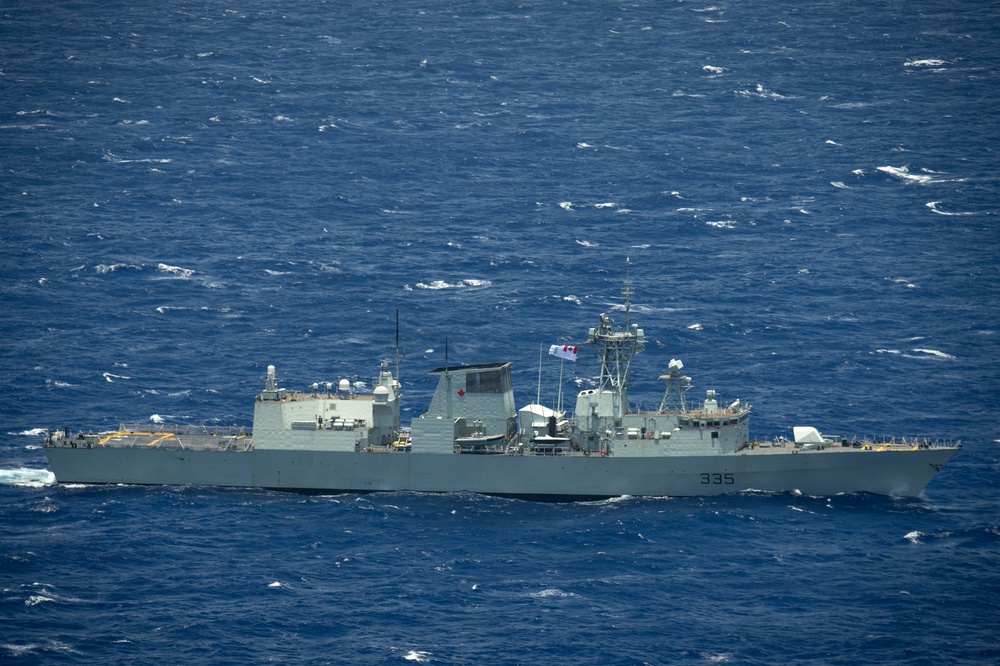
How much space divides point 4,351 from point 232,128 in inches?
1557

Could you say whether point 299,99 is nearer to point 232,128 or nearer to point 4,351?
point 232,128

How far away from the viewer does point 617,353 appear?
8425cm

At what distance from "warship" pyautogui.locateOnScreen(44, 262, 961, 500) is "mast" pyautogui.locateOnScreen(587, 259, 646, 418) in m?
0.08

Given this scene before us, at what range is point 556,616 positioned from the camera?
6769cm

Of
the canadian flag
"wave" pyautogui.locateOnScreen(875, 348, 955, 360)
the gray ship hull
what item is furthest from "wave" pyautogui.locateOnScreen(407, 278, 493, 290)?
"wave" pyautogui.locateOnScreen(875, 348, 955, 360)

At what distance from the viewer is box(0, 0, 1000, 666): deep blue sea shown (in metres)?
68.6

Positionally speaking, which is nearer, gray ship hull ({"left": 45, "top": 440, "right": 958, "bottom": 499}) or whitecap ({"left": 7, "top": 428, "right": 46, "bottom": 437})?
gray ship hull ({"left": 45, "top": 440, "right": 958, "bottom": 499})

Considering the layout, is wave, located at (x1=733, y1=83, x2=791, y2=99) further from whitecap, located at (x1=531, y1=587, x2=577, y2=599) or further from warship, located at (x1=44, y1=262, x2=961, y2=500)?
whitecap, located at (x1=531, y1=587, x2=577, y2=599)

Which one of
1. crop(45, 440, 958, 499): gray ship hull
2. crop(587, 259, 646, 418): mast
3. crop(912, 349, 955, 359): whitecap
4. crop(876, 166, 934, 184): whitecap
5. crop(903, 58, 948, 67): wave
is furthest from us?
crop(903, 58, 948, 67): wave

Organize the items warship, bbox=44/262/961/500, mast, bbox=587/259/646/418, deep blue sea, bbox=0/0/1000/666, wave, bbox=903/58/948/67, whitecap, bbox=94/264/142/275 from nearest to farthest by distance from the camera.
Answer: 1. deep blue sea, bbox=0/0/1000/666
2. warship, bbox=44/262/961/500
3. mast, bbox=587/259/646/418
4. whitecap, bbox=94/264/142/275
5. wave, bbox=903/58/948/67

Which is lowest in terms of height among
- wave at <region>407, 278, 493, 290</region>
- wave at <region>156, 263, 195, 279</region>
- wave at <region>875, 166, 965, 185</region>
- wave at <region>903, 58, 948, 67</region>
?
wave at <region>407, 278, 493, 290</region>

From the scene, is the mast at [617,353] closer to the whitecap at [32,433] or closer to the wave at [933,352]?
the wave at [933,352]

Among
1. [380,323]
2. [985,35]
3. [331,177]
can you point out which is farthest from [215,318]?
[985,35]

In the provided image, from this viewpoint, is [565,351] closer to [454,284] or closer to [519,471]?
[519,471]
